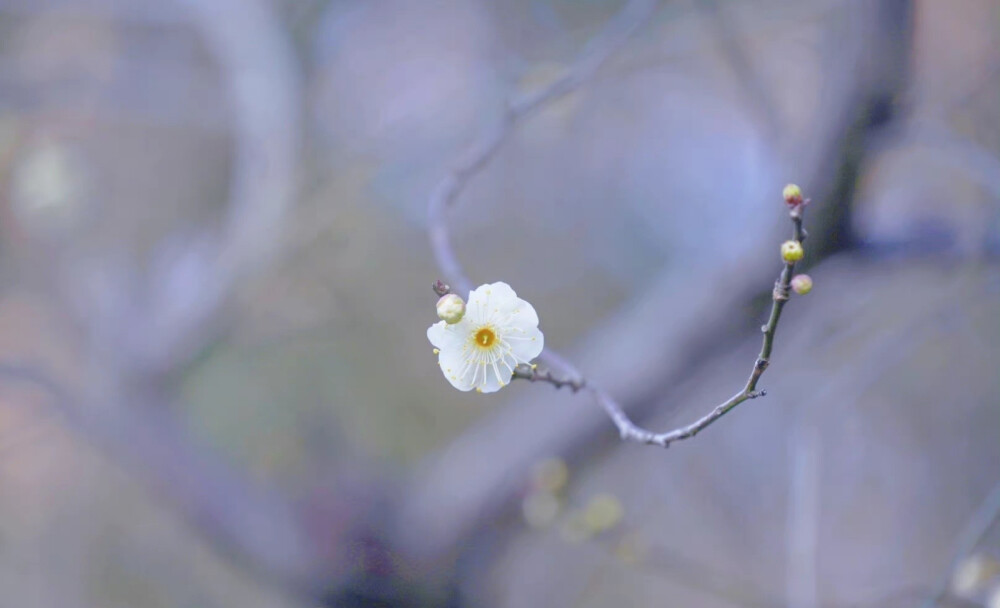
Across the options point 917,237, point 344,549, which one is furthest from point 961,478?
point 344,549

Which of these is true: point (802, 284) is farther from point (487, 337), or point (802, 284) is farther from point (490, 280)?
point (490, 280)

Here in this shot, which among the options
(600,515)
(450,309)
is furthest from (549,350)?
(600,515)

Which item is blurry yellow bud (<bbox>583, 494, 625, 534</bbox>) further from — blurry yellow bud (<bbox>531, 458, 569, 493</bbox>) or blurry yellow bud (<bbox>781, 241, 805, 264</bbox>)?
blurry yellow bud (<bbox>781, 241, 805, 264</bbox>)

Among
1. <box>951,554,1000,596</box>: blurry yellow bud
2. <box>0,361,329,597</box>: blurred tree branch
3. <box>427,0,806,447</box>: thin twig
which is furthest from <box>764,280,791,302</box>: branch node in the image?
<box>0,361,329,597</box>: blurred tree branch

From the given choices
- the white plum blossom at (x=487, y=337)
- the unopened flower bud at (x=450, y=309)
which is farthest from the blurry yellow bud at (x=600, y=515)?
the unopened flower bud at (x=450, y=309)

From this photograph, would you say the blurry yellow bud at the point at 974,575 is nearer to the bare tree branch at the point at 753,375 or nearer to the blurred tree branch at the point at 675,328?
the blurred tree branch at the point at 675,328

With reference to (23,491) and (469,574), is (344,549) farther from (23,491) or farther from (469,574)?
(23,491)
